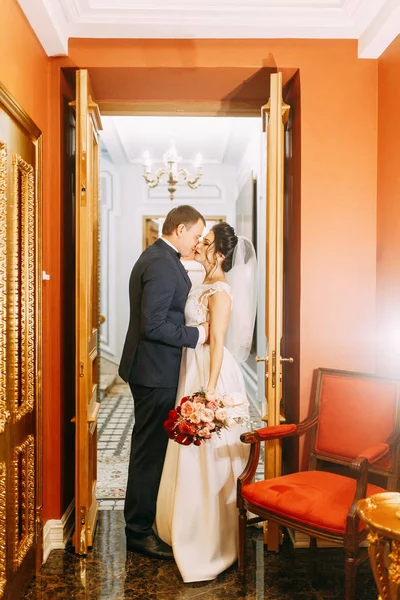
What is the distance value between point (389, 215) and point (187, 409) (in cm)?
143

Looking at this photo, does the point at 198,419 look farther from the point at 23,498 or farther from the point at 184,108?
the point at 184,108

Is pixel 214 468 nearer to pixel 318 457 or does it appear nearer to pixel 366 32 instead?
pixel 318 457

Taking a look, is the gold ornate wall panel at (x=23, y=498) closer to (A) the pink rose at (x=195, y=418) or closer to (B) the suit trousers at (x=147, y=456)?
(B) the suit trousers at (x=147, y=456)

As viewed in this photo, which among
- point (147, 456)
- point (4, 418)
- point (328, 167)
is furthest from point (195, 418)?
point (328, 167)

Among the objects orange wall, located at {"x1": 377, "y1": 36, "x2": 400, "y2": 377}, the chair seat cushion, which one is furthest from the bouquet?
orange wall, located at {"x1": 377, "y1": 36, "x2": 400, "y2": 377}

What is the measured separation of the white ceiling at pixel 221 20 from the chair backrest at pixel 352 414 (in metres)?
1.74

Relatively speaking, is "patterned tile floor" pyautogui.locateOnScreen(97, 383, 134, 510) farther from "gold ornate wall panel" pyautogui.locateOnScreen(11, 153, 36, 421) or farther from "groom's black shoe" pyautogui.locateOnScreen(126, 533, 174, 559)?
"gold ornate wall panel" pyautogui.locateOnScreen(11, 153, 36, 421)

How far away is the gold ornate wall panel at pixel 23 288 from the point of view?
2.41 m

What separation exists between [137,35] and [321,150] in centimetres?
116

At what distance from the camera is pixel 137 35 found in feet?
9.81

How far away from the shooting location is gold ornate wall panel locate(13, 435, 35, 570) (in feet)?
8.00

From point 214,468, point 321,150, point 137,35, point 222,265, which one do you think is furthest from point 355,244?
point 137,35

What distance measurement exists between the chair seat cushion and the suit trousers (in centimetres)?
59

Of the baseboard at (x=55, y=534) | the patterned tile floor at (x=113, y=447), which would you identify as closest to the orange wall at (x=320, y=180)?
the baseboard at (x=55, y=534)
